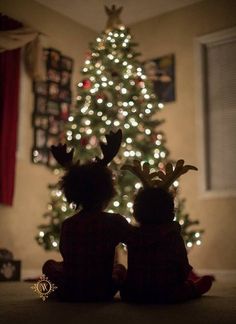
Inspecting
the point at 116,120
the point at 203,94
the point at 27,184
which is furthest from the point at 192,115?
the point at 27,184

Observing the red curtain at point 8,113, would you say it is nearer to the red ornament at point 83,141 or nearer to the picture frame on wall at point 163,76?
the red ornament at point 83,141

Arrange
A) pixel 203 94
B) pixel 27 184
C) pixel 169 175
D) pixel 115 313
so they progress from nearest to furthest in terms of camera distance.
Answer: pixel 115 313 → pixel 169 175 → pixel 27 184 → pixel 203 94

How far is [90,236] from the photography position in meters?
2.18

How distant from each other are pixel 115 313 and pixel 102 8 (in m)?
4.35

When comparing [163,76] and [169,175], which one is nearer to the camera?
[169,175]

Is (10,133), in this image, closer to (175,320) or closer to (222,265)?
(222,265)

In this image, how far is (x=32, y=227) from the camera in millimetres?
4949

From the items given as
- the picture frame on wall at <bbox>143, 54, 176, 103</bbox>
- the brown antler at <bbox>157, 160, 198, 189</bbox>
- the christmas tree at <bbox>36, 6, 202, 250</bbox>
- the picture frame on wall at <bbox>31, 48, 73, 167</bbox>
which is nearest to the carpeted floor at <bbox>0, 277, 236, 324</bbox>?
the brown antler at <bbox>157, 160, 198, 189</bbox>

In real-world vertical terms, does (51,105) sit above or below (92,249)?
above

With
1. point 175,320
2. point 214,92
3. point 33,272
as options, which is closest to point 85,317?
point 175,320

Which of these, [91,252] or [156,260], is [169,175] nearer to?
[156,260]

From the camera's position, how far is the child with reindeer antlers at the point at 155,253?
7.02 feet

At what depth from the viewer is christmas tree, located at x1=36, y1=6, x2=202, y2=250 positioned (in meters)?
3.94

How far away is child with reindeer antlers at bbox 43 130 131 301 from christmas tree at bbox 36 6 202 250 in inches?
63.4
